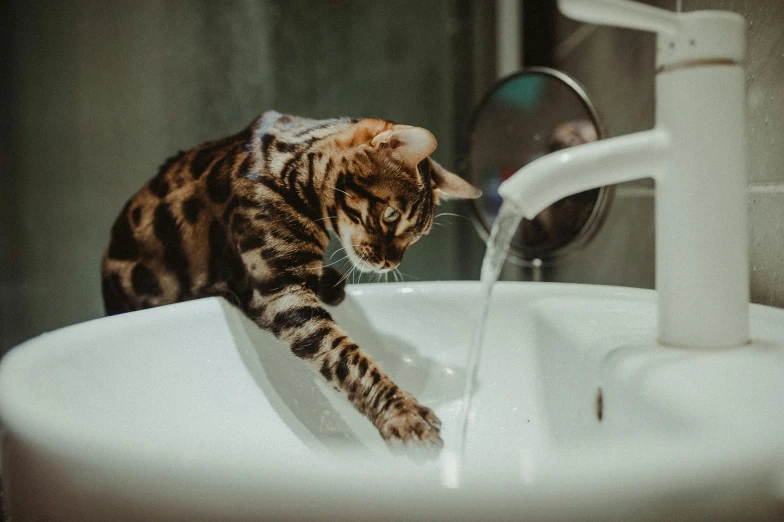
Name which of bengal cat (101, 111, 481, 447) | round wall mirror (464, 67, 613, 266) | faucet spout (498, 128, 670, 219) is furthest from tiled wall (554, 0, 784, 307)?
bengal cat (101, 111, 481, 447)

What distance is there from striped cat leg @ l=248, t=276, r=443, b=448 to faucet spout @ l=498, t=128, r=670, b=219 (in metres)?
0.17

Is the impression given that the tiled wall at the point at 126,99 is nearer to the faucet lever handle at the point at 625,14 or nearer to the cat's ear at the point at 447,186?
the cat's ear at the point at 447,186

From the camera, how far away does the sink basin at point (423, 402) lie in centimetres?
17

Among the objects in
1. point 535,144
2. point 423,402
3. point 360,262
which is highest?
point 535,144

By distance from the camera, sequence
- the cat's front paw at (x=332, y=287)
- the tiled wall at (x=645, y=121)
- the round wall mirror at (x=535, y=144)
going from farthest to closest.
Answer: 1. the round wall mirror at (x=535, y=144)
2. the cat's front paw at (x=332, y=287)
3. the tiled wall at (x=645, y=121)

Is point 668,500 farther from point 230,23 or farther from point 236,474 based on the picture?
point 230,23

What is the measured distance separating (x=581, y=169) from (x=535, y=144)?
43cm

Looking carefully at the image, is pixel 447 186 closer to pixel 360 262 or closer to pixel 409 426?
pixel 360 262

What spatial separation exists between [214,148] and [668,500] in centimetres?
57

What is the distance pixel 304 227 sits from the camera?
514mm

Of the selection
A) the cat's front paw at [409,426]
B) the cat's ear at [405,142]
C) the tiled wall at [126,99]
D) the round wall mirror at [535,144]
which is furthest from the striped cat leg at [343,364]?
the round wall mirror at [535,144]

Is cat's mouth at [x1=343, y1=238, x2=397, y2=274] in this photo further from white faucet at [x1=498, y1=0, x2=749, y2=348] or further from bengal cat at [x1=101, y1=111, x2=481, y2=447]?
white faucet at [x1=498, y1=0, x2=749, y2=348]

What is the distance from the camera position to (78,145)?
76cm

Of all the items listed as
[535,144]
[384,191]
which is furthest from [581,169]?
[535,144]
